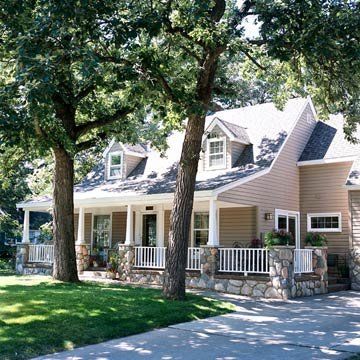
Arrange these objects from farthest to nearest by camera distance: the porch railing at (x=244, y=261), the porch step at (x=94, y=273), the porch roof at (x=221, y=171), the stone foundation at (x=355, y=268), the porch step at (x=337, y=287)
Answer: the porch step at (x=94, y=273), the porch roof at (x=221, y=171), the stone foundation at (x=355, y=268), the porch step at (x=337, y=287), the porch railing at (x=244, y=261)

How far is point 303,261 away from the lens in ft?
51.2

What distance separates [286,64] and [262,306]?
6.66 meters

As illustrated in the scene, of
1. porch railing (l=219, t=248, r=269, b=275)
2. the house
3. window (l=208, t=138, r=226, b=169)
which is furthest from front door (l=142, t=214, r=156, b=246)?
porch railing (l=219, t=248, r=269, b=275)

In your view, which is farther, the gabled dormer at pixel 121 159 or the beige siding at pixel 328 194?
the gabled dormer at pixel 121 159

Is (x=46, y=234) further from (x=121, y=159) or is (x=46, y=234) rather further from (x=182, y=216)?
(x=182, y=216)

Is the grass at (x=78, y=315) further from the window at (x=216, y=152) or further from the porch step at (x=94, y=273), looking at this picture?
the window at (x=216, y=152)

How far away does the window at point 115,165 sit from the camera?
2228 centimetres

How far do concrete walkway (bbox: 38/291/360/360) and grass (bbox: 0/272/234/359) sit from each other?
0.35m

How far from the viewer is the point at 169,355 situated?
24.7ft

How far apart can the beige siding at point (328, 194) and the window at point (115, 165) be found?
7654 millimetres

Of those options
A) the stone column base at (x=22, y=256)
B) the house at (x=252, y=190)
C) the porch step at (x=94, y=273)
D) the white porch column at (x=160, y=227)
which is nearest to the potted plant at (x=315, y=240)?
the house at (x=252, y=190)

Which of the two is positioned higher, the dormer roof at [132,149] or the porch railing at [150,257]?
the dormer roof at [132,149]

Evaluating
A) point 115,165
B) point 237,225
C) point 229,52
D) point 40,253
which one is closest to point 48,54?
point 229,52

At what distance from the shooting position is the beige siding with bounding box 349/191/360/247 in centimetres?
1772
